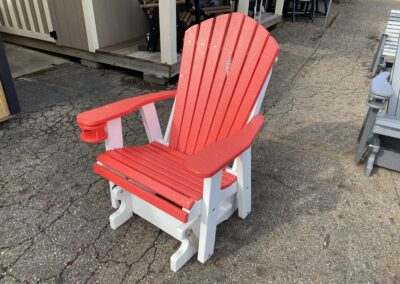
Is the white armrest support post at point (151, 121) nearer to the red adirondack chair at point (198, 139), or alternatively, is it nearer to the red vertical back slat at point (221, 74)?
the red adirondack chair at point (198, 139)

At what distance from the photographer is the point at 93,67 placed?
4344mm

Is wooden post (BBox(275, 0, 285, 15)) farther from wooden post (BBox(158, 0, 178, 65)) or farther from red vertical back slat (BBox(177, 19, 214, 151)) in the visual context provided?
red vertical back slat (BBox(177, 19, 214, 151))

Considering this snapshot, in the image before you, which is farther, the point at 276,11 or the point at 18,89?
the point at 276,11

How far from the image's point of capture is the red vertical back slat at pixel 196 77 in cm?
191

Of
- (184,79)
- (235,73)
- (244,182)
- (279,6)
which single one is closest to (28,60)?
(184,79)

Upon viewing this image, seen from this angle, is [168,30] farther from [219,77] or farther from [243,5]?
[243,5]

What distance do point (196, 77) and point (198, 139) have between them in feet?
1.28

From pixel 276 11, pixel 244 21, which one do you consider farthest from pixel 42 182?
pixel 276 11

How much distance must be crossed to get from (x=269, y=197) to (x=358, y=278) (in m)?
0.70

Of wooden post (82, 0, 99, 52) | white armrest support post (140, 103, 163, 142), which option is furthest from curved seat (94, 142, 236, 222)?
wooden post (82, 0, 99, 52)

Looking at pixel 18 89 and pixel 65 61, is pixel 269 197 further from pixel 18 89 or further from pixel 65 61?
pixel 65 61

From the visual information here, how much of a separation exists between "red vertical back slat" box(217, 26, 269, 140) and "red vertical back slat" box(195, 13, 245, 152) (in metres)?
0.10

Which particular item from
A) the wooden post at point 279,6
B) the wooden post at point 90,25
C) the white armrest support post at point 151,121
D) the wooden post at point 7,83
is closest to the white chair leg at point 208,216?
the white armrest support post at point 151,121

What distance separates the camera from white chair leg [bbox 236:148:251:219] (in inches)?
66.1
